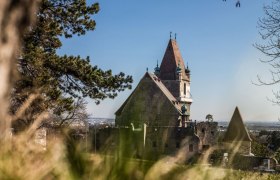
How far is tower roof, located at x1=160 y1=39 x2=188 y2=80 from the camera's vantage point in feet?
200

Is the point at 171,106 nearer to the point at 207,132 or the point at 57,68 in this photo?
the point at 207,132

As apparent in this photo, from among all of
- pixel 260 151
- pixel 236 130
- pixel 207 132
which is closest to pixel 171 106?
pixel 207 132

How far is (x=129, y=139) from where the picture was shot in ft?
5.87

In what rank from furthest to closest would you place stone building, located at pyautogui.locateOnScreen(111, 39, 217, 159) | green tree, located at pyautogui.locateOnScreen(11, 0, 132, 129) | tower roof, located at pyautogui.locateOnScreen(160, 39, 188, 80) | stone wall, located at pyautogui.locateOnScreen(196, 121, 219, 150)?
tower roof, located at pyautogui.locateOnScreen(160, 39, 188, 80), stone wall, located at pyautogui.locateOnScreen(196, 121, 219, 150), stone building, located at pyautogui.locateOnScreen(111, 39, 217, 159), green tree, located at pyautogui.locateOnScreen(11, 0, 132, 129)

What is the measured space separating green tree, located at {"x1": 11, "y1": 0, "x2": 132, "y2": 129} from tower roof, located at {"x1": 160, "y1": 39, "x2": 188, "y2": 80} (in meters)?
44.9

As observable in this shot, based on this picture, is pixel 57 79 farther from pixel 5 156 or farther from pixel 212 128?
pixel 212 128

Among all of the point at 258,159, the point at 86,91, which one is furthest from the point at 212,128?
the point at 86,91

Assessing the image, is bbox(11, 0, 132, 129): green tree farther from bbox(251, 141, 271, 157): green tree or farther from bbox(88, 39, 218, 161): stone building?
bbox(251, 141, 271, 157): green tree

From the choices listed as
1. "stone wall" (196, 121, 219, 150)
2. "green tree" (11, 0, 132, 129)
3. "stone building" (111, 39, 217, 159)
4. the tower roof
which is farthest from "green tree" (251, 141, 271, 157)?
"green tree" (11, 0, 132, 129)

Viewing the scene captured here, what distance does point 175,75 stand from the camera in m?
60.7

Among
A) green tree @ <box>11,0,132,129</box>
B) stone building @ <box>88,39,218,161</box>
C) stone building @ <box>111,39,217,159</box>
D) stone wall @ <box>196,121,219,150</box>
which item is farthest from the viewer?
stone wall @ <box>196,121,219,150</box>

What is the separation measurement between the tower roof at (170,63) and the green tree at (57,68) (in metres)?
44.9

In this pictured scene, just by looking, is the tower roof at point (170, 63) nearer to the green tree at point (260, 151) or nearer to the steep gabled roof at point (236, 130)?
the steep gabled roof at point (236, 130)

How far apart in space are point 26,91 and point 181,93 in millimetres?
46807
